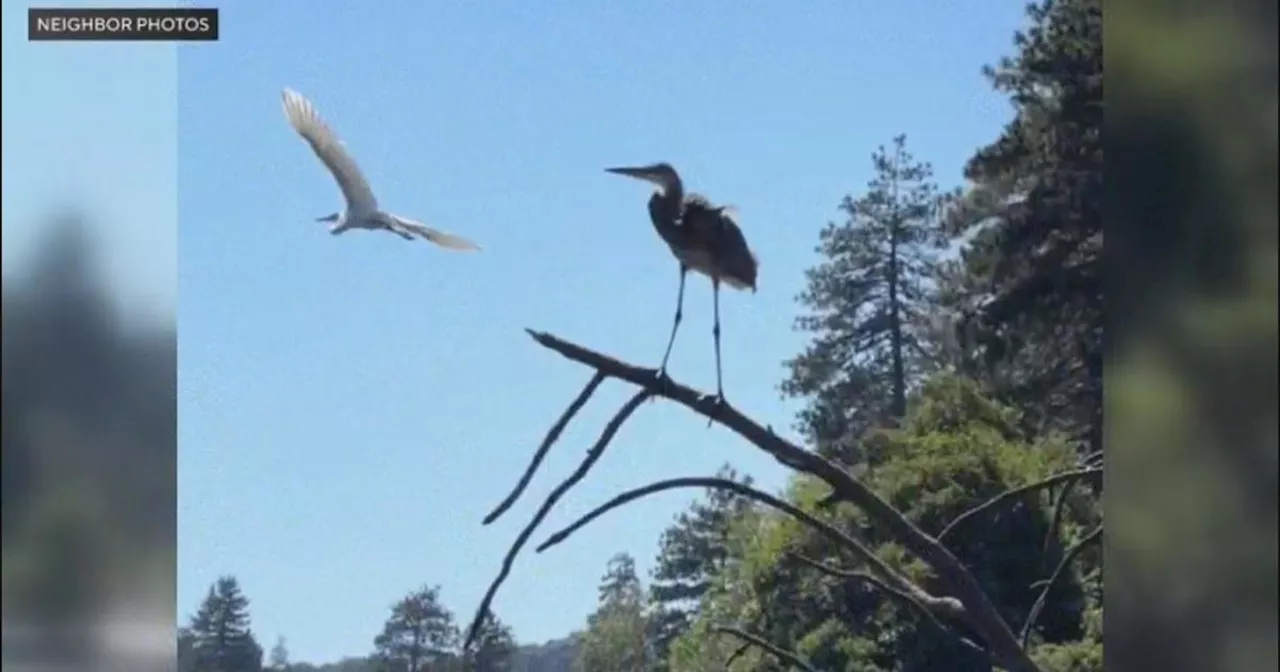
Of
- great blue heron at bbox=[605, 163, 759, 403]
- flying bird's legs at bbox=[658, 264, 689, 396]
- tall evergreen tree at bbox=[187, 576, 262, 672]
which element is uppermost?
great blue heron at bbox=[605, 163, 759, 403]

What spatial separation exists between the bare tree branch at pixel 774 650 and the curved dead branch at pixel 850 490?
25 cm

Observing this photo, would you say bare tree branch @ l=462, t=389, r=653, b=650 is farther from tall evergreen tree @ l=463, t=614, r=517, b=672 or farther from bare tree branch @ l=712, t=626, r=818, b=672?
bare tree branch @ l=712, t=626, r=818, b=672

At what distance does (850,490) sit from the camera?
302 centimetres

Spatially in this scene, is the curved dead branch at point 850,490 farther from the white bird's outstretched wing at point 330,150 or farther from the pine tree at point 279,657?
the pine tree at point 279,657

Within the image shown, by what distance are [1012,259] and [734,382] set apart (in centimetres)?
49

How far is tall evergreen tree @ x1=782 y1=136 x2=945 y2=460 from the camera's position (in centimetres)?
299

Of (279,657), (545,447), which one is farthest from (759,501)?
(279,657)

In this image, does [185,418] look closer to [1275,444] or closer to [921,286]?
[921,286]

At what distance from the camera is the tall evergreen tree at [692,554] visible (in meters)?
3.00

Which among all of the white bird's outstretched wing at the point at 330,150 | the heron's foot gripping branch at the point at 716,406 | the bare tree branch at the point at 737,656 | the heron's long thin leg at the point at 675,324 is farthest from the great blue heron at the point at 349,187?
the bare tree branch at the point at 737,656

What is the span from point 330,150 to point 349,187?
0.22 ft

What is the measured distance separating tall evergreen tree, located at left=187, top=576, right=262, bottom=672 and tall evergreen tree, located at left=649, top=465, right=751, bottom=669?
645 mm

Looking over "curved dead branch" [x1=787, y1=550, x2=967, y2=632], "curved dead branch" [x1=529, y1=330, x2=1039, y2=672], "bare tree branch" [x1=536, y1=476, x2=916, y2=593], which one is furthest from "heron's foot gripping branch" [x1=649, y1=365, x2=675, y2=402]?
"curved dead branch" [x1=787, y1=550, x2=967, y2=632]

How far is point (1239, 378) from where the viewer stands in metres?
2.41
